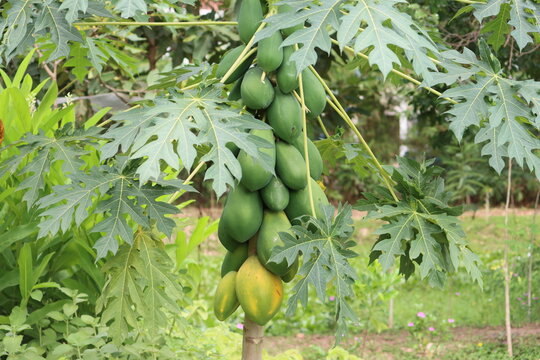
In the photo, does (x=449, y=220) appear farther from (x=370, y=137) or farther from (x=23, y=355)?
(x=370, y=137)

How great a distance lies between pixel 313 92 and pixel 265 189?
24 centimetres

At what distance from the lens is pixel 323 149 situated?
1.79 meters

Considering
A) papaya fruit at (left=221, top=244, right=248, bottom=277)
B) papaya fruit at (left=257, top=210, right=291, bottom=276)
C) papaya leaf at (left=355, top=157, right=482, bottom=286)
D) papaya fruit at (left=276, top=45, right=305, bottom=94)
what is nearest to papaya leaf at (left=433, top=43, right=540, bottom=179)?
papaya leaf at (left=355, top=157, right=482, bottom=286)

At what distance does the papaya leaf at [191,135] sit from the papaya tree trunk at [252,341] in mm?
322

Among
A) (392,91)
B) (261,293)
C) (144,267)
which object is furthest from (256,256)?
(392,91)

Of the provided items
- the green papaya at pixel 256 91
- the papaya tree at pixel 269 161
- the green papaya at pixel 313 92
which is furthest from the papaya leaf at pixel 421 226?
the green papaya at pixel 256 91

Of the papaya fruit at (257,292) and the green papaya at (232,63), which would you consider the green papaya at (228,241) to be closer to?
the papaya fruit at (257,292)

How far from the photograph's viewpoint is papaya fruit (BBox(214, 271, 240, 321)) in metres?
1.41

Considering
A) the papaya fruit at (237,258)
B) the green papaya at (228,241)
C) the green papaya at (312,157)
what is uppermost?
the green papaya at (312,157)

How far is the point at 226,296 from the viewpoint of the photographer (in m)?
1.41

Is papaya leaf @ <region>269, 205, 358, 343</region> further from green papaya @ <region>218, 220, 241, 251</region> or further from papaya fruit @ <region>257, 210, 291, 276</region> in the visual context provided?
green papaya @ <region>218, 220, 241, 251</region>

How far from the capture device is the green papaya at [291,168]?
1380 millimetres

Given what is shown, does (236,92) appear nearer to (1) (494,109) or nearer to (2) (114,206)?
(2) (114,206)

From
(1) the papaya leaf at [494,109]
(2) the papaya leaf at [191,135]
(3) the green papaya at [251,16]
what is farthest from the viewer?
(3) the green papaya at [251,16]
